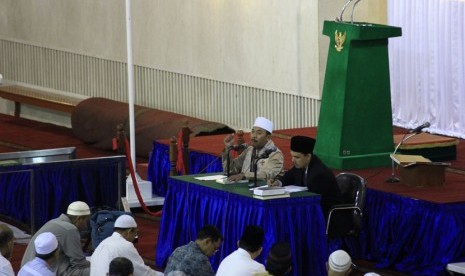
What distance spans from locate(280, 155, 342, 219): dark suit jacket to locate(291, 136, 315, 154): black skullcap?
0.40 ft

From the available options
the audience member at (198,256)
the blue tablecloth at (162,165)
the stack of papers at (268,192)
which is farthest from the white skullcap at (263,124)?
the blue tablecloth at (162,165)

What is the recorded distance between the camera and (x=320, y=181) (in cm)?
1163

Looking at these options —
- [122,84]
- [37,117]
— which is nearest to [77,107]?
[122,84]

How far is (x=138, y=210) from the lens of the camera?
15.0m

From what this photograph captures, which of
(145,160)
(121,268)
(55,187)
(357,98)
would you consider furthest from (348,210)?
(145,160)

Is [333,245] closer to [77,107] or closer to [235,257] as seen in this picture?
[235,257]

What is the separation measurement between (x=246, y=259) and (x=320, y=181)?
7.02ft

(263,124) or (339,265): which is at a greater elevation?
(263,124)

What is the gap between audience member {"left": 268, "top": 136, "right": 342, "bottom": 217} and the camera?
11.6m

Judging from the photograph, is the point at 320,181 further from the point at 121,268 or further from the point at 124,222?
the point at 121,268

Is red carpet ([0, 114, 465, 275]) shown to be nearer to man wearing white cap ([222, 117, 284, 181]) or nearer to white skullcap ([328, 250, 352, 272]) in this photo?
man wearing white cap ([222, 117, 284, 181])

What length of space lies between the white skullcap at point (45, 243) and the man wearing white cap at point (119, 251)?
0.32m

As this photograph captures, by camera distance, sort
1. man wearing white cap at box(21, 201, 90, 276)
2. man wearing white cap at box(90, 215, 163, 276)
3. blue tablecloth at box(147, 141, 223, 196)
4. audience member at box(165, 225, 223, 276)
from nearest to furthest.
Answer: audience member at box(165, 225, 223, 276) < man wearing white cap at box(90, 215, 163, 276) < man wearing white cap at box(21, 201, 90, 276) < blue tablecloth at box(147, 141, 223, 196)

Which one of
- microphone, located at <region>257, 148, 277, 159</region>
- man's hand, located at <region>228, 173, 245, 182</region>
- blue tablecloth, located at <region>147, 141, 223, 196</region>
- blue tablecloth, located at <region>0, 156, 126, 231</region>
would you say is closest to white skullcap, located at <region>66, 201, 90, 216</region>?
man's hand, located at <region>228, 173, 245, 182</region>
